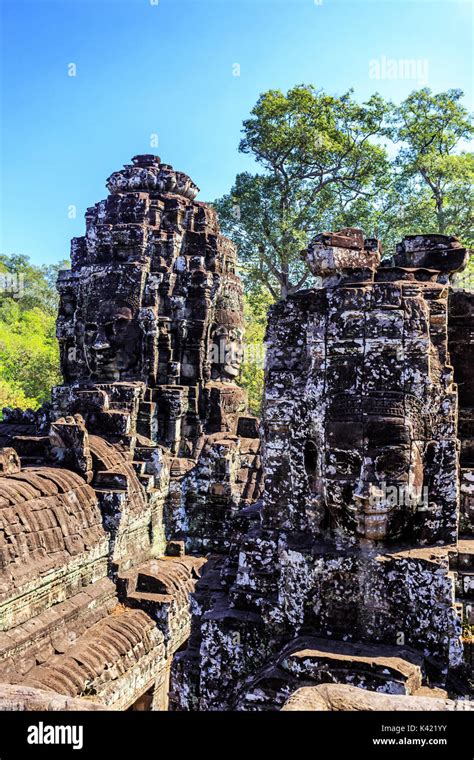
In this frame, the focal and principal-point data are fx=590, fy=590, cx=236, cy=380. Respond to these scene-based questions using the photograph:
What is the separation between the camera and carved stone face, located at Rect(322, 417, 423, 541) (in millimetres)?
3516

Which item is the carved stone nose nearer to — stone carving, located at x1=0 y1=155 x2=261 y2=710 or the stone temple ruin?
stone carving, located at x1=0 y1=155 x2=261 y2=710

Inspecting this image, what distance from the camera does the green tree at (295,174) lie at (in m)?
17.1

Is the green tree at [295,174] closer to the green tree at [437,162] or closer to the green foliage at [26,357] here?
the green tree at [437,162]

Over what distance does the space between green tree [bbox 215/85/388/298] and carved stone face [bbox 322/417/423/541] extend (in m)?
13.6

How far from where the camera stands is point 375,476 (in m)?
3.52

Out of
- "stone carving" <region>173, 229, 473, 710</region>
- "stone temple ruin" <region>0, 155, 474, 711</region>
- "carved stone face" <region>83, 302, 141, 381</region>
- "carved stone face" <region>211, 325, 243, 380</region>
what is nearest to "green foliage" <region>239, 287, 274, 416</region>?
"carved stone face" <region>211, 325, 243, 380</region>

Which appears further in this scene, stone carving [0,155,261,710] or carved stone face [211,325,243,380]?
carved stone face [211,325,243,380]

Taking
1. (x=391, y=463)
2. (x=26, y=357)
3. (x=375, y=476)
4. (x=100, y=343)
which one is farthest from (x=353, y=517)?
(x=26, y=357)

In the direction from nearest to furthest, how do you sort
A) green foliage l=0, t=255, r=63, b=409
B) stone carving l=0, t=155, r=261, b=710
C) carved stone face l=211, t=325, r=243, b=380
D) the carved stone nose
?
stone carving l=0, t=155, r=261, b=710 → the carved stone nose → carved stone face l=211, t=325, r=243, b=380 → green foliage l=0, t=255, r=63, b=409

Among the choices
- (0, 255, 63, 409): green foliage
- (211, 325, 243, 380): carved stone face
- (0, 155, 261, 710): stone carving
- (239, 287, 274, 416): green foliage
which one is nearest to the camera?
(0, 155, 261, 710): stone carving

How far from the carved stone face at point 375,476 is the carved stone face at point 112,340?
28.2 ft

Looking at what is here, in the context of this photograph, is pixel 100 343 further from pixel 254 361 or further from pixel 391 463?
pixel 254 361

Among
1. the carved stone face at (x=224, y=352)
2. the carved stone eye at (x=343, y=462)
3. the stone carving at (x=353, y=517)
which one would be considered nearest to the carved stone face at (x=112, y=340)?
the carved stone face at (x=224, y=352)

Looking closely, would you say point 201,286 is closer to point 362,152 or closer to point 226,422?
point 226,422
